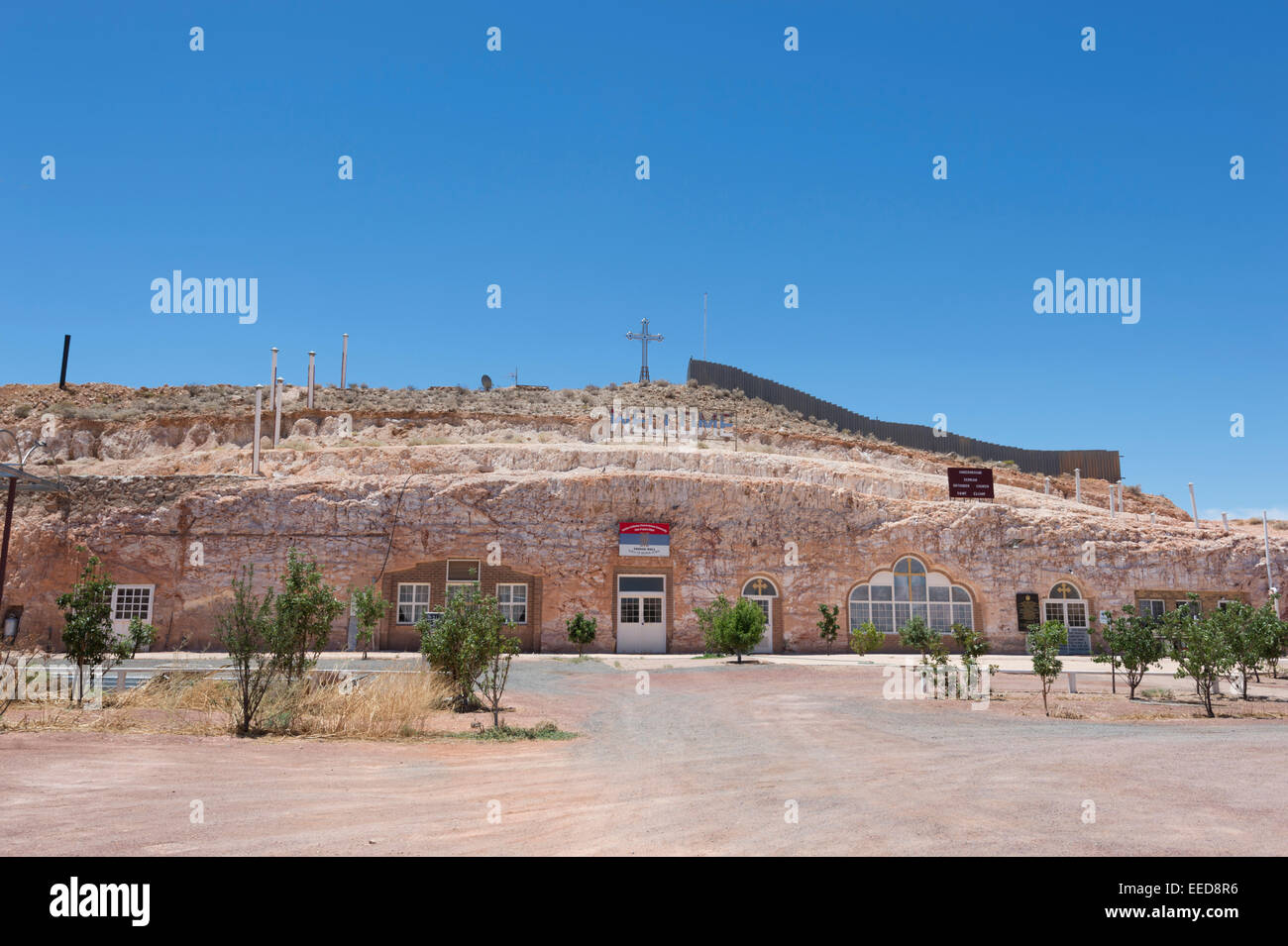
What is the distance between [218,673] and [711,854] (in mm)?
12809

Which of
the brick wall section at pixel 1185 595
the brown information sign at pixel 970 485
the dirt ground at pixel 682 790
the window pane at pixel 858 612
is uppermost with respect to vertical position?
the brown information sign at pixel 970 485

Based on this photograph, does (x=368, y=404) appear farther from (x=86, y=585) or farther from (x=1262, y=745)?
(x=1262, y=745)

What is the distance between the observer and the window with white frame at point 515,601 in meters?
30.4

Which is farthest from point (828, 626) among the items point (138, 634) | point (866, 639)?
point (138, 634)

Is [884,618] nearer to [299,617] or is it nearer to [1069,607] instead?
[1069,607]

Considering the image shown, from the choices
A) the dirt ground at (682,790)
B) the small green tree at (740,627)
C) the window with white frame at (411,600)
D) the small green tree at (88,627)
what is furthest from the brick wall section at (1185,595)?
the small green tree at (88,627)

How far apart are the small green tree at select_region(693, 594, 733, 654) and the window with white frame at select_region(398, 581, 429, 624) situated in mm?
9956

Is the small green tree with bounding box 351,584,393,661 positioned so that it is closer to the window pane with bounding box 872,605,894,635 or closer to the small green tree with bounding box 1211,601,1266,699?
the window pane with bounding box 872,605,894,635

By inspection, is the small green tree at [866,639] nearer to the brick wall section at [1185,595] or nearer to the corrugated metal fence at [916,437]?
the brick wall section at [1185,595]

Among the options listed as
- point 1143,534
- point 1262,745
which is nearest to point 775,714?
point 1262,745

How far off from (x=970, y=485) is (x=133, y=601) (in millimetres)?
32224

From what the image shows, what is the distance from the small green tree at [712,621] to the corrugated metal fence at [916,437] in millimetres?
25593

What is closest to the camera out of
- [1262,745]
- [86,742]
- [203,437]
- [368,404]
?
[86,742]
